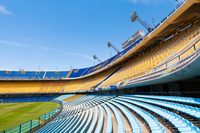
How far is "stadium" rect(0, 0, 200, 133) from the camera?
25.9 feet

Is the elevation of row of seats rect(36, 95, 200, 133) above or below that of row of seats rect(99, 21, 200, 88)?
below

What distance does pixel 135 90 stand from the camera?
947 inches

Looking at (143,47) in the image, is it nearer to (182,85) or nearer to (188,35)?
(188,35)

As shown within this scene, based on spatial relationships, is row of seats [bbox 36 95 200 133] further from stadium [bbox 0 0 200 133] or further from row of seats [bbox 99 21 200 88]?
row of seats [bbox 99 21 200 88]

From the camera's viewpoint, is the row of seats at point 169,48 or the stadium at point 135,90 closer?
the stadium at point 135,90

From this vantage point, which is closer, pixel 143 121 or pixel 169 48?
pixel 143 121

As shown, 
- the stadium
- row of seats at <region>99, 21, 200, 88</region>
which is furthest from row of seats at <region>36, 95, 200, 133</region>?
row of seats at <region>99, 21, 200, 88</region>

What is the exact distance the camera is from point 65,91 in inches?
2108

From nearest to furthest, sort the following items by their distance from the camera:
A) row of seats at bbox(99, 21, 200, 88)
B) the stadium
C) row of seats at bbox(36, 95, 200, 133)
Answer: row of seats at bbox(36, 95, 200, 133) → the stadium → row of seats at bbox(99, 21, 200, 88)

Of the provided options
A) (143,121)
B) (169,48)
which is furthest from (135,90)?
(143,121)

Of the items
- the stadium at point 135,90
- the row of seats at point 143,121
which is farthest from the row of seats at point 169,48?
the row of seats at point 143,121

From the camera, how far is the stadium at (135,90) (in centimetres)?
788

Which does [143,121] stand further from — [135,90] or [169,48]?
[135,90]

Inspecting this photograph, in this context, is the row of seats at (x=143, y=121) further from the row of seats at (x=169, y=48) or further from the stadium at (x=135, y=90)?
the row of seats at (x=169, y=48)
